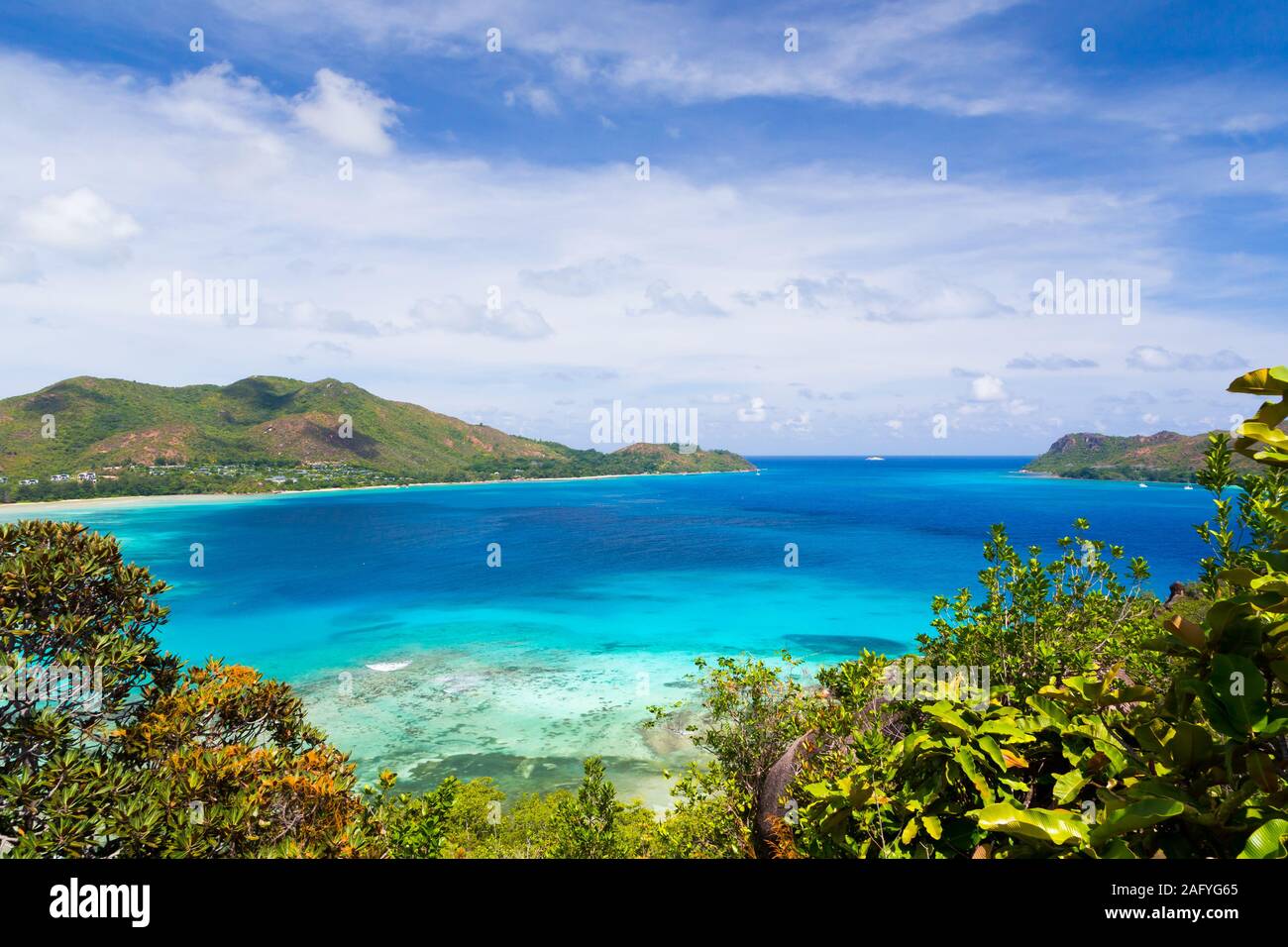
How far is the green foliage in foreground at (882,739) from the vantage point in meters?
1.88

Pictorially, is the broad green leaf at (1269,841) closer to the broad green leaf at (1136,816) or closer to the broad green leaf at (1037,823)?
the broad green leaf at (1136,816)

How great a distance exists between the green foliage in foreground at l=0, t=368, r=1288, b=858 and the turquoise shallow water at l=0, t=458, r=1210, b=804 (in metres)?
12.3

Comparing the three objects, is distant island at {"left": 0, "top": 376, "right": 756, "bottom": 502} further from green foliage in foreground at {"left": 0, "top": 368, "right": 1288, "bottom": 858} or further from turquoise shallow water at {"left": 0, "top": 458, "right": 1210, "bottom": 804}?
green foliage in foreground at {"left": 0, "top": 368, "right": 1288, "bottom": 858}

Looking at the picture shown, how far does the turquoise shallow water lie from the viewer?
92.6 feet

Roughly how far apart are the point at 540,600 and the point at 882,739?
5378 cm

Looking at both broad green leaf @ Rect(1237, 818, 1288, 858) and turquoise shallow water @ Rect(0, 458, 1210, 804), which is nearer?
broad green leaf @ Rect(1237, 818, 1288, 858)

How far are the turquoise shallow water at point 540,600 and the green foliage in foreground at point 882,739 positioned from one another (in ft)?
40.4

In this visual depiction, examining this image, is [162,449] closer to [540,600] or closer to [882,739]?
[540,600]

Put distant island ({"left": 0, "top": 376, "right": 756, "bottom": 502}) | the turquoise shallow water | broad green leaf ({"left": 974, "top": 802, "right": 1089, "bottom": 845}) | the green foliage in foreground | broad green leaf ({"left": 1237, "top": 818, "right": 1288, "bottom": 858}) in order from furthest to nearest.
A: distant island ({"left": 0, "top": 376, "right": 756, "bottom": 502}), the turquoise shallow water, the green foliage in foreground, broad green leaf ({"left": 974, "top": 802, "right": 1089, "bottom": 845}), broad green leaf ({"left": 1237, "top": 818, "right": 1288, "bottom": 858})

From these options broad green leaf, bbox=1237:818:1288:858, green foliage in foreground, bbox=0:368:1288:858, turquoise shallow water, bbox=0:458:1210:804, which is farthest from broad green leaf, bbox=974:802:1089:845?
turquoise shallow water, bbox=0:458:1210:804

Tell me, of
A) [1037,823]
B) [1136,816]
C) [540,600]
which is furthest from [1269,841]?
[540,600]

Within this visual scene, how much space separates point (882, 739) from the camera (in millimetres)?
2820
